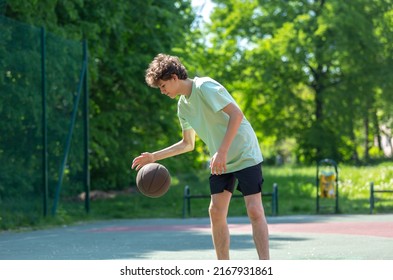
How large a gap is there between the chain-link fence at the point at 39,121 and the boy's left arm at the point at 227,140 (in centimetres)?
880

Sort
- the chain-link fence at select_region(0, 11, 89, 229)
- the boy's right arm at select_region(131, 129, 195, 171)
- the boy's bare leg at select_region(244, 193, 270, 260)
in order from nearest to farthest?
the boy's bare leg at select_region(244, 193, 270, 260)
the boy's right arm at select_region(131, 129, 195, 171)
the chain-link fence at select_region(0, 11, 89, 229)

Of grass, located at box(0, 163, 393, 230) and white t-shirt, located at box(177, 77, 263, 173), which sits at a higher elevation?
white t-shirt, located at box(177, 77, 263, 173)

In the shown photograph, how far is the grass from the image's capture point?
17266 millimetres

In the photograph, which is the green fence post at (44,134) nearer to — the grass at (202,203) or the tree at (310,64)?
the grass at (202,203)

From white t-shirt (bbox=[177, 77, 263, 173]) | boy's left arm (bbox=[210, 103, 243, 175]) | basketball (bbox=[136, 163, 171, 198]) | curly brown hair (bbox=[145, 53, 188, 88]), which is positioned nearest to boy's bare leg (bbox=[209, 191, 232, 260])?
white t-shirt (bbox=[177, 77, 263, 173])

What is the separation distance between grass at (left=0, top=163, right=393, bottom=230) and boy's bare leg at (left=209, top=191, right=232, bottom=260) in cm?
847

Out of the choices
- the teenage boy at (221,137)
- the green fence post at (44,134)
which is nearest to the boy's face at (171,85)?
the teenage boy at (221,137)

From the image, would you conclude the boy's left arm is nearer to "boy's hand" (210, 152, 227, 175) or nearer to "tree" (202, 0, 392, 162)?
"boy's hand" (210, 152, 227, 175)

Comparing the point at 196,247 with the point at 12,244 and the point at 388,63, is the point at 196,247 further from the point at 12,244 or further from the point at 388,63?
the point at 388,63

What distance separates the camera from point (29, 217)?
16672 millimetres

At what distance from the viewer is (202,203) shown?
23844 millimetres
